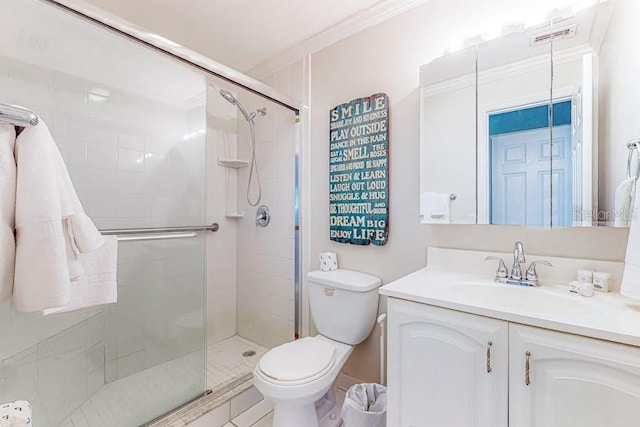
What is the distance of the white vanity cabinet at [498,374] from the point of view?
0.78 metres

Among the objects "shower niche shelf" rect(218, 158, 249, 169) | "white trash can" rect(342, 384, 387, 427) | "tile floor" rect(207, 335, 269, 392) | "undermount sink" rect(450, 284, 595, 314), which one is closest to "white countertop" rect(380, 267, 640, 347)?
"undermount sink" rect(450, 284, 595, 314)

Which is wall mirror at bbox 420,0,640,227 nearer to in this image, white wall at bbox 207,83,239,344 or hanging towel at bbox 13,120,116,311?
hanging towel at bbox 13,120,116,311

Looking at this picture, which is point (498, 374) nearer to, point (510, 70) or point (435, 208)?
point (435, 208)

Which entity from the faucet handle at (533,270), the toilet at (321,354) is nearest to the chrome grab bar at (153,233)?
the toilet at (321,354)

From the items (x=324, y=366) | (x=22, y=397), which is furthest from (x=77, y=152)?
(x=324, y=366)

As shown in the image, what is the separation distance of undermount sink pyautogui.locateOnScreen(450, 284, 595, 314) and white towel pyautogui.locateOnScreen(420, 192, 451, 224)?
36cm

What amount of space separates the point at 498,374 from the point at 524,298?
0.38 m

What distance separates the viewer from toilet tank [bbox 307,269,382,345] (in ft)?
5.14

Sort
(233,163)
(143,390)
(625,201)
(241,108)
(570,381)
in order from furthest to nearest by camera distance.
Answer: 1. (233,163)
2. (241,108)
3. (143,390)
4. (625,201)
5. (570,381)

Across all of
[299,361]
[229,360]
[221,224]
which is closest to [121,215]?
[221,224]

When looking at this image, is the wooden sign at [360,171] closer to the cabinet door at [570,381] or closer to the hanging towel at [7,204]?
the cabinet door at [570,381]

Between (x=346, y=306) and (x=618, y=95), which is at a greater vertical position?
(x=618, y=95)

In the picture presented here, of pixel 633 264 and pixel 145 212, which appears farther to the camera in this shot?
pixel 145 212

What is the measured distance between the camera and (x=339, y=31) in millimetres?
1841
